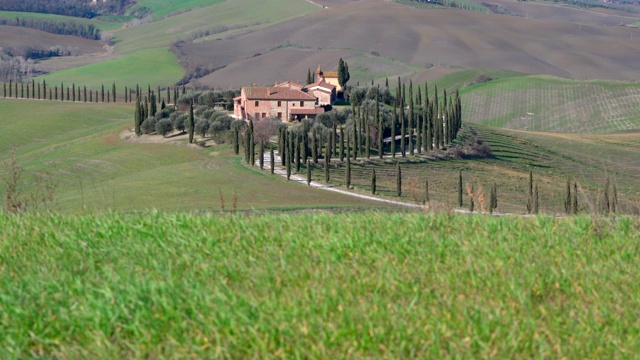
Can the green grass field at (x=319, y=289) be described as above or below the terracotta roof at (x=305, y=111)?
above

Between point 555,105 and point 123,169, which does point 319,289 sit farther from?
point 555,105

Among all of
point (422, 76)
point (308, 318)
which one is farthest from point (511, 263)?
point (422, 76)

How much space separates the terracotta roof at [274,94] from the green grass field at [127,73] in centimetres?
7974

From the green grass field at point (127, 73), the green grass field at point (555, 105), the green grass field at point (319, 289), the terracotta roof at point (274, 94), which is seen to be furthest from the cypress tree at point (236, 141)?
the green grass field at point (127, 73)

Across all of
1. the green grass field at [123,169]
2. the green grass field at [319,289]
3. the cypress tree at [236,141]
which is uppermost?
the green grass field at [319,289]

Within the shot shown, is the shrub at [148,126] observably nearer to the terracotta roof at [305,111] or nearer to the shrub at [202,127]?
the shrub at [202,127]

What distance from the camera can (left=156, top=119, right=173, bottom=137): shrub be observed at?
307 feet

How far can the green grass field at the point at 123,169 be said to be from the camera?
187ft

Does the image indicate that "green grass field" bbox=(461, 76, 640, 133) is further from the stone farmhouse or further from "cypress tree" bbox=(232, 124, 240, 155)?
"cypress tree" bbox=(232, 124, 240, 155)

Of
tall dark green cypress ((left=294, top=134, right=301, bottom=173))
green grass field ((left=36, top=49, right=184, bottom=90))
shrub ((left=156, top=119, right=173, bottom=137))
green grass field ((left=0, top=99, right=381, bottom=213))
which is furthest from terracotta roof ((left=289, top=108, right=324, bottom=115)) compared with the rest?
green grass field ((left=36, top=49, right=184, bottom=90))

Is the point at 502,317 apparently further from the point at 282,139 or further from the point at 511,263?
the point at 282,139

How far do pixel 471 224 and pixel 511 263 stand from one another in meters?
1.90

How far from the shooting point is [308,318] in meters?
7.86

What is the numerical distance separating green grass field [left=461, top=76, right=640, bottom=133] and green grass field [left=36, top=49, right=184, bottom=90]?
215ft
